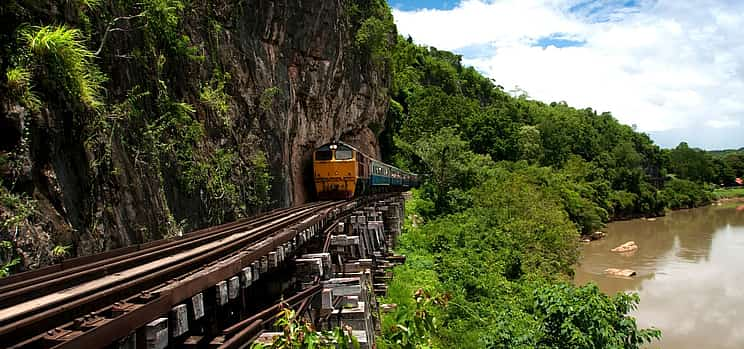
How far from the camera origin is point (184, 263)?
548cm

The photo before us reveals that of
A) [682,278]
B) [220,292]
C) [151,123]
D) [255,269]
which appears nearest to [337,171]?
[151,123]

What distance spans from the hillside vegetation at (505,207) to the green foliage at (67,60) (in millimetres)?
5494

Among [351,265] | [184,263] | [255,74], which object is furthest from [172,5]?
[184,263]

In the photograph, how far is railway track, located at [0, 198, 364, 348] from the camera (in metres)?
3.39

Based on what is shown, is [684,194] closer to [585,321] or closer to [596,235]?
[596,235]

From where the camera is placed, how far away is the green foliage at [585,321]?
9.34 m

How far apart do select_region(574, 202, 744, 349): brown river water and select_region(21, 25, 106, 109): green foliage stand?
2053 cm

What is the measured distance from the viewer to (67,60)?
724cm

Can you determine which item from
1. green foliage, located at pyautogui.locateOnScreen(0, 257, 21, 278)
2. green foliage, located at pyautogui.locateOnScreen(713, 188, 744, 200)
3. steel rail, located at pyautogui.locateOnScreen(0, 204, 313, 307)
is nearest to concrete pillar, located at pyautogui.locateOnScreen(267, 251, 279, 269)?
steel rail, located at pyautogui.locateOnScreen(0, 204, 313, 307)

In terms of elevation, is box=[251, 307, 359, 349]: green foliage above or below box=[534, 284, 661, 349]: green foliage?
above

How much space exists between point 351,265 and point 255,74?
824 cm

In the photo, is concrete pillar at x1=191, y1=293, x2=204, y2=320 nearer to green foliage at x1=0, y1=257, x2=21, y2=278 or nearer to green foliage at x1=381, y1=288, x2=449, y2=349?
green foliage at x1=381, y1=288, x2=449, y2=349

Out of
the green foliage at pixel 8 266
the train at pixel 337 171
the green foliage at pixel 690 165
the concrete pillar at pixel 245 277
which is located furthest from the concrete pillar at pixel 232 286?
the green foliage at pixel 690 165

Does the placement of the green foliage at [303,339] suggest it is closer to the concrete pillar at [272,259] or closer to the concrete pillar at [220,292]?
the concrete pillar at [220,292]
